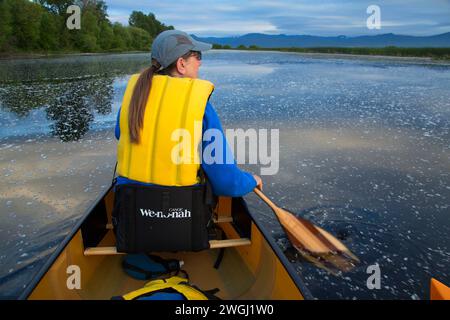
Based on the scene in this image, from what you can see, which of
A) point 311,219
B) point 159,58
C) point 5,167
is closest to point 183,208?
point 159,58

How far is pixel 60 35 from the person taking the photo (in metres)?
52.8

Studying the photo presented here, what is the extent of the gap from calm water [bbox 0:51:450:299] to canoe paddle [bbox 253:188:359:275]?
0.41ft

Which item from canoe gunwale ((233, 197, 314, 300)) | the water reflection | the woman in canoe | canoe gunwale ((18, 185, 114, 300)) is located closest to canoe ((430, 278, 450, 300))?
canoe gunwale ((233, 197, 314, 300))

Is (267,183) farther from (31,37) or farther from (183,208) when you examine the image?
(31,37)

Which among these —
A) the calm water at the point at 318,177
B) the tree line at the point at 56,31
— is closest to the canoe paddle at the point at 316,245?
the calm water at the point at 318,177

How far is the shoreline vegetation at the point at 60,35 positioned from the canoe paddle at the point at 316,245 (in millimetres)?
41590

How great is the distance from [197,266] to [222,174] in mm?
1169

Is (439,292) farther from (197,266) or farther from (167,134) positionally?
(167,134)

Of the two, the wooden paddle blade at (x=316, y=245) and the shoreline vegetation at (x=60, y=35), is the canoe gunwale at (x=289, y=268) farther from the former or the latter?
the shoreline vegetation at (x=60, y=35)

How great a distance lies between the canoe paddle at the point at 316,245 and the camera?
12.5ft

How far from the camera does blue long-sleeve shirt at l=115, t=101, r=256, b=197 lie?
2.31m

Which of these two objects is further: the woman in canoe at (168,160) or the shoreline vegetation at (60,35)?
the shoreline vegetation at (60,35)

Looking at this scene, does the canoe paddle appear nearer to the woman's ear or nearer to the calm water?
the calm water
